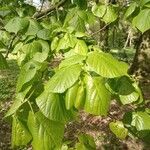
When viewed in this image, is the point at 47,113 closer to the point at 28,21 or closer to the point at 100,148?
the point at 28,21

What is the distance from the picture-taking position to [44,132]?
1.38 meters

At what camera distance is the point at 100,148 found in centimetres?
724

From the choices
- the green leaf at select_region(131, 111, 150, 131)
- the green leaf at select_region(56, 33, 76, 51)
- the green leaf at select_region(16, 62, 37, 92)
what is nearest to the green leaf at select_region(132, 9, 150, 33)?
the green leaf at select_region(56, 33, 76, 51)

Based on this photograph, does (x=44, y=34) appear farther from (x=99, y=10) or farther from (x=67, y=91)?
(x=67, y=91)

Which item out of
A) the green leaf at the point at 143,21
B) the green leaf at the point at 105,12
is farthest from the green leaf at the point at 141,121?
the green leaf at the point at 105,12

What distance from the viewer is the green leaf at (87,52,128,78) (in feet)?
4.18

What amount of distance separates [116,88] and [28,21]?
1117 millimetres

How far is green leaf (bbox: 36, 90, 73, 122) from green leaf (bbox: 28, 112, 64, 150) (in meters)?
0.07

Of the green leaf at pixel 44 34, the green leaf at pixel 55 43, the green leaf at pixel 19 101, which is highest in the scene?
the green leaf at pixel 44 34

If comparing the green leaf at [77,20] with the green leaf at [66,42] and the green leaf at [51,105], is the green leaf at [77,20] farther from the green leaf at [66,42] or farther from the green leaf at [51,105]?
the green leaf at [51,105]

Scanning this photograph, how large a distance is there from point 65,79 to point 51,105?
5.6 inches

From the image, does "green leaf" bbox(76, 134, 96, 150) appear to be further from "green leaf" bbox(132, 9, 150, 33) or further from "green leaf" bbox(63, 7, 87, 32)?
"green leaf" bbox(63, 7, 87, 32)

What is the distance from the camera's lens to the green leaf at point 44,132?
1369mm

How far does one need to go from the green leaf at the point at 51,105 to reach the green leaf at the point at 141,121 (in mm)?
532
